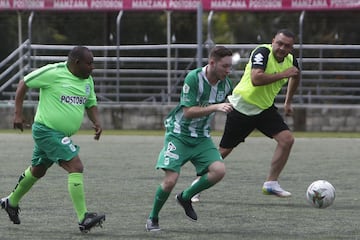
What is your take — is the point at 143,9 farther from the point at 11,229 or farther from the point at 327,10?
the point at 11,229

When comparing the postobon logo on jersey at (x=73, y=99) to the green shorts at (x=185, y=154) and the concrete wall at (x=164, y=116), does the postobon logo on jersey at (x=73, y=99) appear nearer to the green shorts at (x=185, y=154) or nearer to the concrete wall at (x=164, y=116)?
the green shorts at (x=185, y=154)

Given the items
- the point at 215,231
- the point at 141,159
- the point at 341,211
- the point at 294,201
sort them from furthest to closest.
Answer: the point at 141,159, the point at 294,201, the point at 341,211, the point at 215,231

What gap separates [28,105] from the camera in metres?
24.2

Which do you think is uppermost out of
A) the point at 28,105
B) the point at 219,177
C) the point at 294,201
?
the point at 219,177

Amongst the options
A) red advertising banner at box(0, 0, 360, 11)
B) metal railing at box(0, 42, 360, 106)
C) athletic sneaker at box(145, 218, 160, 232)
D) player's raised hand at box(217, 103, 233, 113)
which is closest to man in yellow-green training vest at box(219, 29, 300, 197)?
athletic sneaker at box(145, 218, 160, 232)

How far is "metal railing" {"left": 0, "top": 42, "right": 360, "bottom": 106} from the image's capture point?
941 inches

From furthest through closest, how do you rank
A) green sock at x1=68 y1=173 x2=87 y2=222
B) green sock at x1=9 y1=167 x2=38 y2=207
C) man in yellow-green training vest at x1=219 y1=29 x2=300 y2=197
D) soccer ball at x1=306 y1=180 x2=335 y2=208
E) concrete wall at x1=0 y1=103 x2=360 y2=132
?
concrete wall at x1=0 y1=103 x2=360 y2=132
man in yellow-green training vest at x1=219 y1=29 x2=300 y2=197
soccer ball at x1=306 y1=180 x2=335 y2=208
green sock at x1=9 y1=167 x2=38 y2=207
green sock at x1=68 y1=173 x2=87 y2=222

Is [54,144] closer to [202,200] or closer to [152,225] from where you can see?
[152,225]

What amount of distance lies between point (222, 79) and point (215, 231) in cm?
130

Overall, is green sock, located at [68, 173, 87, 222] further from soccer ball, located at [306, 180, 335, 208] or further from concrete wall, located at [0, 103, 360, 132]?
concrete wall, located at [0, 103, 360, 132]

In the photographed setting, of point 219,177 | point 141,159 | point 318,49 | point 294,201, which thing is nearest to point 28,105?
point 318,49

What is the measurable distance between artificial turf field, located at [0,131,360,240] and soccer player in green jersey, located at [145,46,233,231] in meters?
0.34

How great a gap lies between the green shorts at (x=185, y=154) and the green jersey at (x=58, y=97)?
80cm

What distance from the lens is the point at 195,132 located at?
896 centimetres
